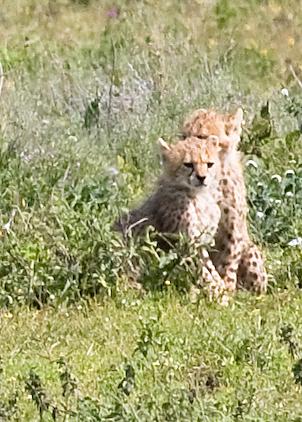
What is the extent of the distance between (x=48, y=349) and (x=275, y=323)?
3.44 feet

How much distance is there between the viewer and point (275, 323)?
→ 7.44m

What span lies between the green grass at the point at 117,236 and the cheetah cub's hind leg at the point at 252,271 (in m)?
0.09

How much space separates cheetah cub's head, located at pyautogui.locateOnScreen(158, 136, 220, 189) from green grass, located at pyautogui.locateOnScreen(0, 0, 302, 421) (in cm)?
38

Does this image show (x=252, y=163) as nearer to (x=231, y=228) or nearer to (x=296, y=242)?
(x=296, y=242)

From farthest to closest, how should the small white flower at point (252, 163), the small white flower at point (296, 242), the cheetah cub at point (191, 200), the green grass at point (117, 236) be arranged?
the small white flower at point (252, 163) < the small white flower at point (296, 242) < the cheetah cub at point (191, 200) < the green grass at point (117, 236)

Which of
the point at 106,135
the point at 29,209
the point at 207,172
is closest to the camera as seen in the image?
the point at 207,172

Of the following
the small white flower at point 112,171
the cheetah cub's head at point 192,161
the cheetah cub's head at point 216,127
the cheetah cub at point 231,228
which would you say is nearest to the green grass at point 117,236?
the small white flower at point 112,171

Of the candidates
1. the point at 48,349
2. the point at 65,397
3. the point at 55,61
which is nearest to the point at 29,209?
the point at 48,349

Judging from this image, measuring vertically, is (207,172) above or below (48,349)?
above

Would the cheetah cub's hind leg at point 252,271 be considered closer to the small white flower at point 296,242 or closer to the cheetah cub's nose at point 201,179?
the small white flower at point 296,242

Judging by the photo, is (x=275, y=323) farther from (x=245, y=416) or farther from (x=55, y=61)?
(x=55, y=61)

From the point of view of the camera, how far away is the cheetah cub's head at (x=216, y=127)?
8508mm

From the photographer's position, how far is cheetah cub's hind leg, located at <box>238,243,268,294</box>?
8.34 meters

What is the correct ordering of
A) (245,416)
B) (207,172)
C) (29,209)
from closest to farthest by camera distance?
(245,416) < (207,172) < (29,209)
